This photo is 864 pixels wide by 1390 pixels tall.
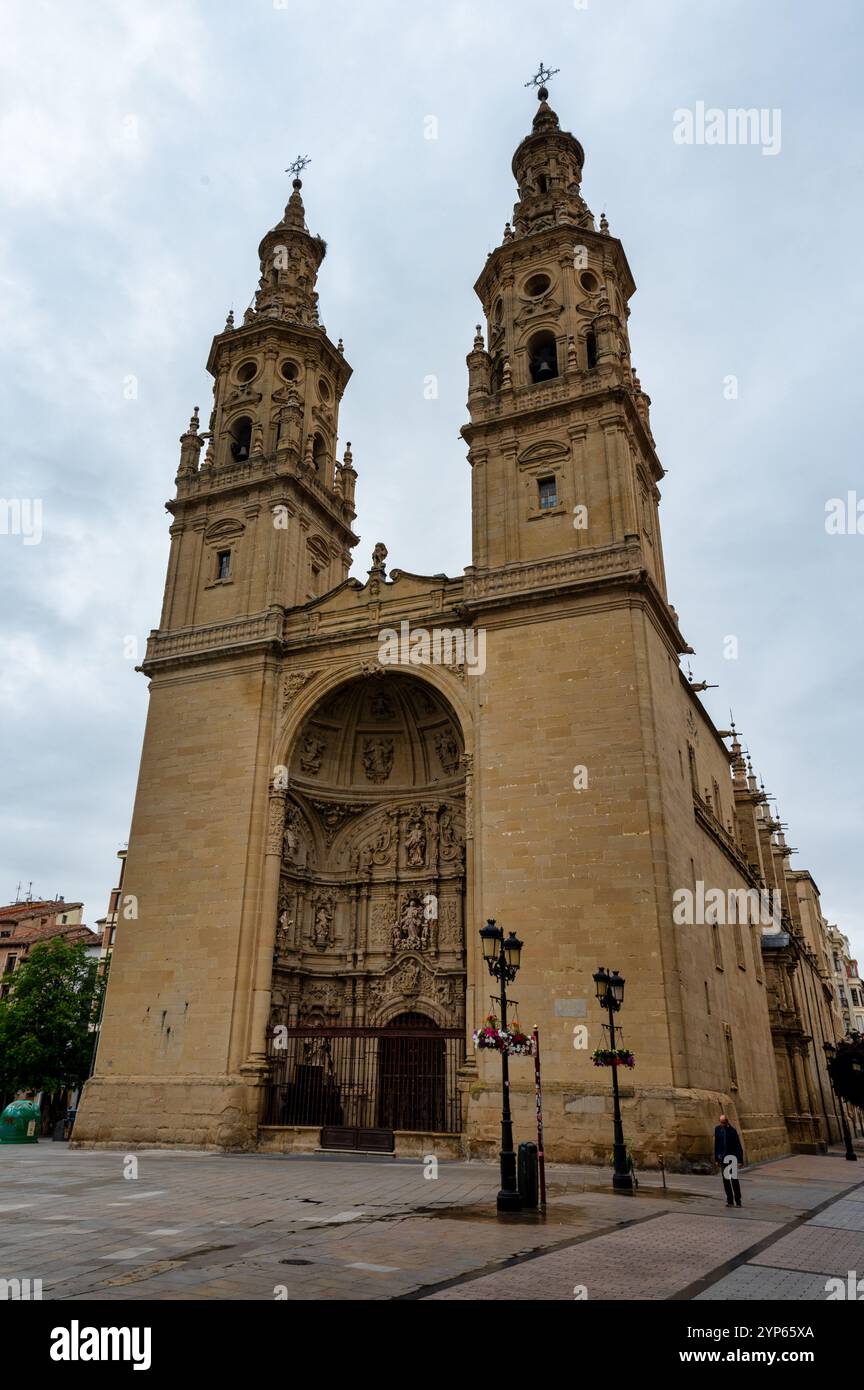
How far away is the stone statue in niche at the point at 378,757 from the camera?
29.4m

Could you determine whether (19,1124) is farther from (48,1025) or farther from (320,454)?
(320,454)

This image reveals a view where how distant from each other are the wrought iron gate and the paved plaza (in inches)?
293

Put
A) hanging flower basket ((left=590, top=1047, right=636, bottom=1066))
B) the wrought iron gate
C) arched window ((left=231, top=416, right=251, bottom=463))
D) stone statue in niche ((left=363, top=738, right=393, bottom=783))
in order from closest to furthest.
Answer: hanging flower basket ((left=590, top=1047, right=636, bottom=1066))
the wrought iron gate
stone statue in niche ((left=363, top=738, right=393, bottom=783))
arched window ((left=231, top=416, right=251, bottom=463))

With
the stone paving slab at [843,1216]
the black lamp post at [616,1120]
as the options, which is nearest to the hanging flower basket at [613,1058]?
the black lamp post at [616,1120]

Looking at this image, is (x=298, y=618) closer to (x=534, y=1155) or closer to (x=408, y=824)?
(x=408, y=824)

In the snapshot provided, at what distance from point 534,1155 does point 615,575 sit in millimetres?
15168

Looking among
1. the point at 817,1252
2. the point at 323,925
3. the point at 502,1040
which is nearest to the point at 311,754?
the point at 323,925

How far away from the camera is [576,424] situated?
2706 cm

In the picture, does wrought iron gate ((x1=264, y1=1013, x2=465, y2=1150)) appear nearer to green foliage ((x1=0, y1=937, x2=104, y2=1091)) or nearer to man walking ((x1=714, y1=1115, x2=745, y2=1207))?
man walking ((x1=714, y1=1115, x2=745, y2=1207))

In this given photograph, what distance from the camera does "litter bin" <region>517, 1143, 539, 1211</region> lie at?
11711mm

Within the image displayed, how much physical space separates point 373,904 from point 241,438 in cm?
1819

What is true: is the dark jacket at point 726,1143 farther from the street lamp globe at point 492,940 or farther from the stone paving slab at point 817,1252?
the street lamp globe at point 492,940

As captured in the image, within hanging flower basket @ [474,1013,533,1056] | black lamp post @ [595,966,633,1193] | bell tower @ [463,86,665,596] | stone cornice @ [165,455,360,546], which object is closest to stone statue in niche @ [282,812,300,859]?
bell tower @ [463,86,665,596]

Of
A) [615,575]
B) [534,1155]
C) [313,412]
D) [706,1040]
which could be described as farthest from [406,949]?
[313,412]
